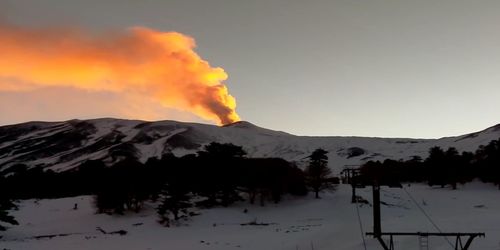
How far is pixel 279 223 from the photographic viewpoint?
66.1 meters

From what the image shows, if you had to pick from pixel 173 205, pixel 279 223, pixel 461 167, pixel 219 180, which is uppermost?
pixel 461 167

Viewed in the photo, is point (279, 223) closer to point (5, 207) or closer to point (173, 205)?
point (173, 205)

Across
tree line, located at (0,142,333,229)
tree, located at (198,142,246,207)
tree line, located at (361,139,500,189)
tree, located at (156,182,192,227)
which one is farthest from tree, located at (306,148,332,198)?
tree, located at (156,182,192,227)

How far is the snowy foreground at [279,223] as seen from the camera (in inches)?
1751

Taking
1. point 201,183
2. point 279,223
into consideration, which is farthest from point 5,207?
point 201,183

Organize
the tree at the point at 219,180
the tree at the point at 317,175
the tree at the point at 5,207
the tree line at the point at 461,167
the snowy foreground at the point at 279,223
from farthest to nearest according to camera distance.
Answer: the tree line at the point at 461,167 < the tree at the point at 317,175 < the tree at the point at 219,180 < the tree at the point at 5,207 < the snowy foreground at the point at 279,223

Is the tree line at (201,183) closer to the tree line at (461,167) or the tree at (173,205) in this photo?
the tree at (173,205)

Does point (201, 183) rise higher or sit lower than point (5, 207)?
higher

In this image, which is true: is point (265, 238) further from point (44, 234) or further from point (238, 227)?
point (44, 234)

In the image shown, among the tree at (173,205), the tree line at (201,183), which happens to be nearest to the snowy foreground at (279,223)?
the tree at (173,205)

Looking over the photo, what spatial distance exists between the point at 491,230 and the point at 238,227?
29358mm

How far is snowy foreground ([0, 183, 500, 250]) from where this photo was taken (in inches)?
1751

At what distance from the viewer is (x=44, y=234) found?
58.9m

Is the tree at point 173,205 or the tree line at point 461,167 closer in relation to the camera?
the tree at point 173,205
